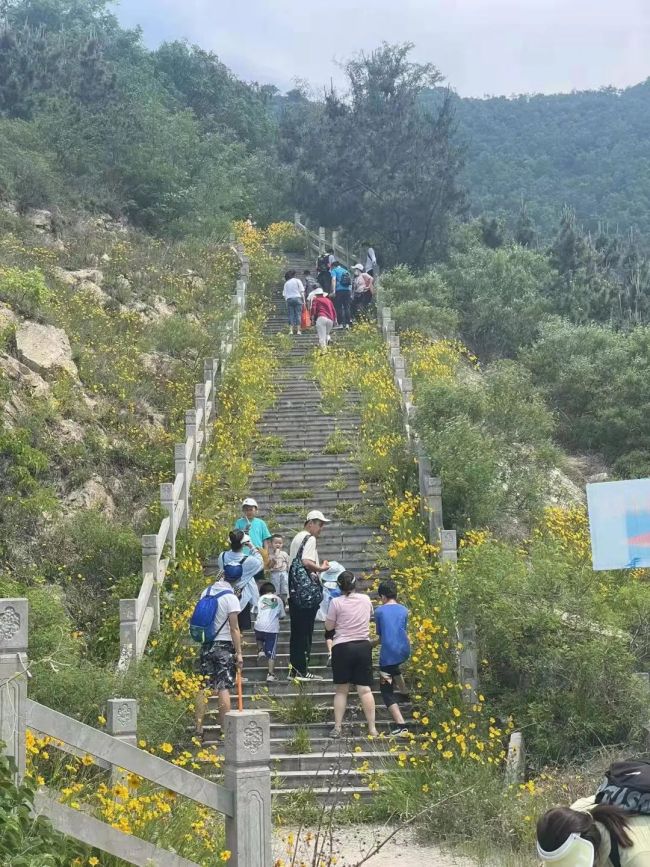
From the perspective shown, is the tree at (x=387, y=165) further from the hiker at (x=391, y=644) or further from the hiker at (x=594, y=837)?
the hiker at (x=594, y=837)

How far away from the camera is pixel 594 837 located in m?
4.33

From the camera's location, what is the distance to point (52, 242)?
2767 cm

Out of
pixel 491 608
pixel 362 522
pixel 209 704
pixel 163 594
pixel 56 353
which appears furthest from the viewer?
pixel 56 353

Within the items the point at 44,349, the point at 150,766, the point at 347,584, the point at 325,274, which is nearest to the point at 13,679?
the point at 150,766

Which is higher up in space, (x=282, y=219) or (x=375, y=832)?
(x=282, y=219)

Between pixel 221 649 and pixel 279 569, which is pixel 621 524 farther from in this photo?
pixel 279 569

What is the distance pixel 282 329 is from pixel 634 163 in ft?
169

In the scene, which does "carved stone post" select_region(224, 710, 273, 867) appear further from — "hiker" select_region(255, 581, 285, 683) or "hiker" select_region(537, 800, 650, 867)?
"hiker" select_region(255, 581, 285, 683)

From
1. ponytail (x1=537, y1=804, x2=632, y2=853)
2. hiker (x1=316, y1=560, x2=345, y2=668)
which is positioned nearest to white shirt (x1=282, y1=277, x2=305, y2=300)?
hiker (x1=316, y1=560, x2=345, y2=668)

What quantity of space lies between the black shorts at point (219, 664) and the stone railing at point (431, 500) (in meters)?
2.14

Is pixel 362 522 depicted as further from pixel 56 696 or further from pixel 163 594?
pixel 56 696

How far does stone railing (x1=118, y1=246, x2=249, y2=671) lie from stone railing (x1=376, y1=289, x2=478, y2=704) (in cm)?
308

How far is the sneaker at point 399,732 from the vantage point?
1134cm

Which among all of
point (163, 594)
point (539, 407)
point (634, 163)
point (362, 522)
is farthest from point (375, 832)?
point (634, 163)
